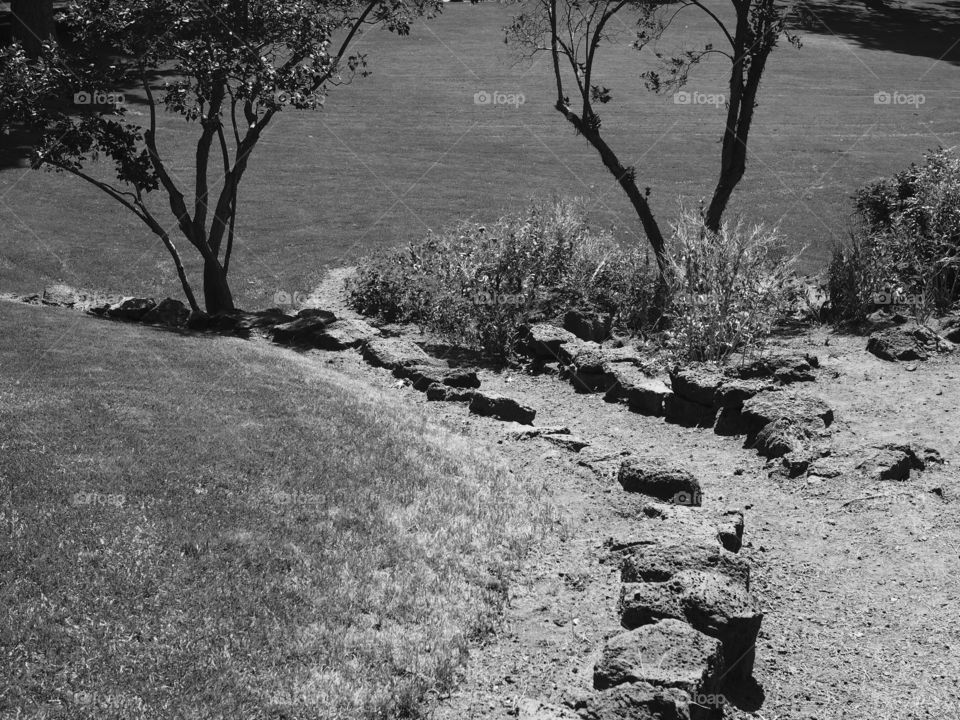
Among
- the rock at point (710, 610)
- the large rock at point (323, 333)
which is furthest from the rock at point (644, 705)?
the large rock at point (323, 333)

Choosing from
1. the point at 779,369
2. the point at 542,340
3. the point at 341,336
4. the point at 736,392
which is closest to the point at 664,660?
the point at 736,392

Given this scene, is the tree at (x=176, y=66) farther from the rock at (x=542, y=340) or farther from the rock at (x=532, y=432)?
the rock at (x=532, y=432)

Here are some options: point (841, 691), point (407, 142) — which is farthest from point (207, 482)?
point (407, 142)

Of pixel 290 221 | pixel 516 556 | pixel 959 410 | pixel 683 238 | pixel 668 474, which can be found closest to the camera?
pixel 516 556

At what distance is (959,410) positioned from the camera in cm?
1026

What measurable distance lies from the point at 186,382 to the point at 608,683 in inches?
253

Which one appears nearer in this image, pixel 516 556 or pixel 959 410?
pixel 516 556

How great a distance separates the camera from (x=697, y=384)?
11.3 m

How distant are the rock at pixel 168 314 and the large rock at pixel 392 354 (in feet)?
11.4

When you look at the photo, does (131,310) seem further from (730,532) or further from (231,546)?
(730,532)

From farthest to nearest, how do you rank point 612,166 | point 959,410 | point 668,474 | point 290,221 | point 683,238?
point 290,221 < point 612,166 < point 683,238 < point 959,410 < point 668,474

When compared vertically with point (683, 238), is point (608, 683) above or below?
below

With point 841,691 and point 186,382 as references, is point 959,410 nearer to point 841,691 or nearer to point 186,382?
point 841,691

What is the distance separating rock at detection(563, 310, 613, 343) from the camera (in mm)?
14461
